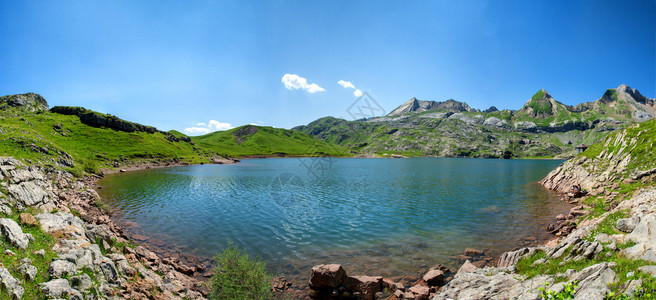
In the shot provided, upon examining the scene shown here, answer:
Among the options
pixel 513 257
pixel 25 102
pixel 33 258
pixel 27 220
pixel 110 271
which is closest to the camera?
pixel 33 258

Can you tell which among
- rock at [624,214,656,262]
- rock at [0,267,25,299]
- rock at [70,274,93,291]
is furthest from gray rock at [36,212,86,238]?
rock at [624,214,656,262]

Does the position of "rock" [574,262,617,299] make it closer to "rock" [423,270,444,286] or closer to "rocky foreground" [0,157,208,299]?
"rock" [423,270,444,286]

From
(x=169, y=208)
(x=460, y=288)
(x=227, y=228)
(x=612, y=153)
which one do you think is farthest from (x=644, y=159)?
(x=169, y=208)

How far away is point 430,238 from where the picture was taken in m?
29.9

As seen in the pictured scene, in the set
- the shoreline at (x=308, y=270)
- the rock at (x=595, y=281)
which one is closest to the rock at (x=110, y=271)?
the shoreline at (x=308, y=270)

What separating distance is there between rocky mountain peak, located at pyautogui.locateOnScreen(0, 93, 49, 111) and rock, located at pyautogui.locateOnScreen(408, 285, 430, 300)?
700 feet

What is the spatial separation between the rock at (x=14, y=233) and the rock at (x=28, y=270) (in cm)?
229

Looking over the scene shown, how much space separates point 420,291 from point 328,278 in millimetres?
6796

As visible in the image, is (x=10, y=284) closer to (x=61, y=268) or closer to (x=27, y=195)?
(x=61, y=268)

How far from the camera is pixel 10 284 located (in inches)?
386

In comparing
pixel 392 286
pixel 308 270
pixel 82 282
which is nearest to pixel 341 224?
pixel 308 270

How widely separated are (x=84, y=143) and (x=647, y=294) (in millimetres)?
176874

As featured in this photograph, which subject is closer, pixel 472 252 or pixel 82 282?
pixel 82 282

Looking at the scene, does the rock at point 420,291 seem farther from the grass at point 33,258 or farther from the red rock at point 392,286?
the grass at point 33,258
